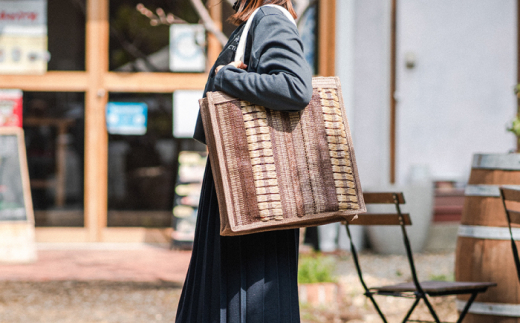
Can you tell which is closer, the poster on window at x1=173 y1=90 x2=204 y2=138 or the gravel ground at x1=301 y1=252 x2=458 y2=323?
the gravel ground at x1=301 y1=252 x2=458 y2=323

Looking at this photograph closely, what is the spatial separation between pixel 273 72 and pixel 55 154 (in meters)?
5.56

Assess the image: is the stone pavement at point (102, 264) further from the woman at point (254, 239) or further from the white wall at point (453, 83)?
the woman at point (254, 239)

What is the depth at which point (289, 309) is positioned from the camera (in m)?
1.96

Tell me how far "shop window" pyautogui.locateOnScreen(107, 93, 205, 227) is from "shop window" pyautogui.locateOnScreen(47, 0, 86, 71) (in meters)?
0.60

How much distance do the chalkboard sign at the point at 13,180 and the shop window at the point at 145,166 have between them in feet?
3.34

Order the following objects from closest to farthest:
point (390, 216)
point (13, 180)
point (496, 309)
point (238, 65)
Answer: point (238, 65) < point (390, 216) < point (496, 309) < point (13, 180)

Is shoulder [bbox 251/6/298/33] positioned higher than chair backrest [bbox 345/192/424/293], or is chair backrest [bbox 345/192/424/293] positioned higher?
shoulder [bbox 251/6/298/33]

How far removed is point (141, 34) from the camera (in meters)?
6.86

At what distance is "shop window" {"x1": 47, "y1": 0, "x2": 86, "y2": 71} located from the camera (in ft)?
22.3

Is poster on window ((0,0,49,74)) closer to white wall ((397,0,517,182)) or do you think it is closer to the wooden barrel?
white wall ((397,0,517,182))

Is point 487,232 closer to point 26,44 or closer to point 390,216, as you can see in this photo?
point 390,216

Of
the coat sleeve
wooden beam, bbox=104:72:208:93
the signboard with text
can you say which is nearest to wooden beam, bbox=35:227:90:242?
the signboard with text

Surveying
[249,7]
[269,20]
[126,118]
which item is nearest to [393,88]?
[126,118]

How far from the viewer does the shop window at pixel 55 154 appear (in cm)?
682
